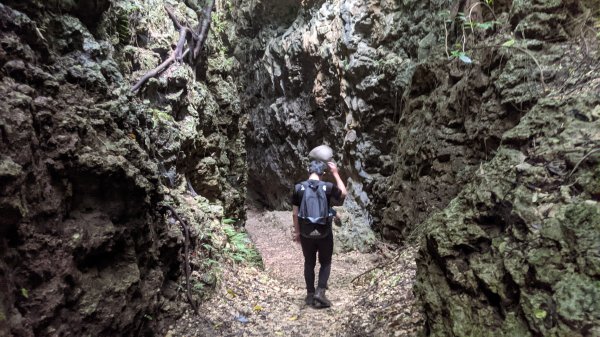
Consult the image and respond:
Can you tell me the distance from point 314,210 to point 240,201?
540cm

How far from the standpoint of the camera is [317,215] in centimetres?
432

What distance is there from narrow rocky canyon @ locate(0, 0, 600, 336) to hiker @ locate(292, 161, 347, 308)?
52cm

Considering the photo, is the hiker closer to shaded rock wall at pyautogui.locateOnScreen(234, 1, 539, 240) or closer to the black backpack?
the black backpack

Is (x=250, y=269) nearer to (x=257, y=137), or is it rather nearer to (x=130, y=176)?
(x=130, y=176)

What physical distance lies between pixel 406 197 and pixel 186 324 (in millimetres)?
4742

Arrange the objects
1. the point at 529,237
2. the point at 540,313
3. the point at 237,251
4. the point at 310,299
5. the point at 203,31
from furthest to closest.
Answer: the point at 203,31 → the point at 237,251 → the point at 310,299 → the point at 529,237 → the point at 540,313

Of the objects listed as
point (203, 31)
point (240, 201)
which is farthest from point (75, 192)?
point (240, 201)

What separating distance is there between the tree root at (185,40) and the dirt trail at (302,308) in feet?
11.8

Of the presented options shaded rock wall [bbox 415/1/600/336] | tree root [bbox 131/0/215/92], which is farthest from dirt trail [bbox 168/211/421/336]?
tree root [bbox 131/0/215/92]

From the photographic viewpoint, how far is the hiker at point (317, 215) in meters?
4.36

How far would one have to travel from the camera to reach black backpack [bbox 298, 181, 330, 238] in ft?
14.2

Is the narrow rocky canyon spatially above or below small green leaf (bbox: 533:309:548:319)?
above

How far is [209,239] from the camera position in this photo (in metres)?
5.48

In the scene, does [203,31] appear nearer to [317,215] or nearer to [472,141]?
[317,215]
